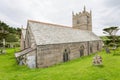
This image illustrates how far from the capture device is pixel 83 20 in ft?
139

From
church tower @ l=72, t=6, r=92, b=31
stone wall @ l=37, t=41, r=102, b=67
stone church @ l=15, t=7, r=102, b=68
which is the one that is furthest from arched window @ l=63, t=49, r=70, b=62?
church tower @ l=72, t=6, r=92, b=31

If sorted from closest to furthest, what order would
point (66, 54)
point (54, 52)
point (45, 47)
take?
point (45, 47)
point (54, 52)
point (66, 54)

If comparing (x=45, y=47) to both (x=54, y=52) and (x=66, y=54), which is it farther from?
(x=66, y=54)

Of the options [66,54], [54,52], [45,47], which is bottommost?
[66,54]

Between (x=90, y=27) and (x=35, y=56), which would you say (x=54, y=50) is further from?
(x=90, y=27)

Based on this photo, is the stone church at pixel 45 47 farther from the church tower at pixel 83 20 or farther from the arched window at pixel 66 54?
the church tower at pixel 83 20

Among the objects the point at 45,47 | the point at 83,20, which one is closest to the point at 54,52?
the point at 45,47

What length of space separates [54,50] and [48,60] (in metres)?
2.60

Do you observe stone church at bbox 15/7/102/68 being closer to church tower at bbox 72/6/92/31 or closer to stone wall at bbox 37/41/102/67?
stone wall at bbox 37/41/102/67

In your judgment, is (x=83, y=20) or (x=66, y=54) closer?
(x=66, y=54)

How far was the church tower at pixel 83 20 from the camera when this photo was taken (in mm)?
42125

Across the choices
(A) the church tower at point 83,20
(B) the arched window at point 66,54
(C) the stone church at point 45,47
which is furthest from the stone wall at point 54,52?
(A) the church tower at point 83,20

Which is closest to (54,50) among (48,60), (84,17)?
(48,60)

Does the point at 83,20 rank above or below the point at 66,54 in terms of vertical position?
above
